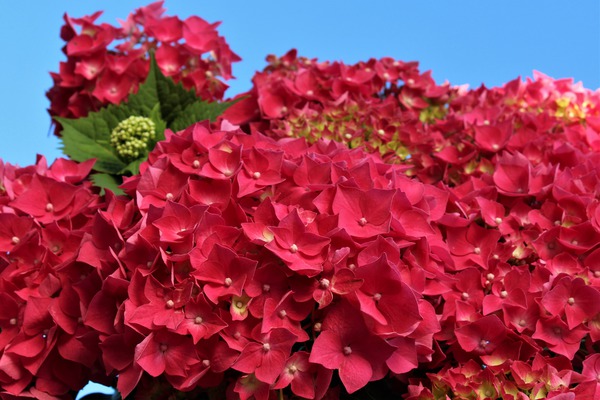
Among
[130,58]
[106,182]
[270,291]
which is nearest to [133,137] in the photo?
[106,182]

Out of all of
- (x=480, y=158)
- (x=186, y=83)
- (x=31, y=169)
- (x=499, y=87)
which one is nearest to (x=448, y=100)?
(x=499, y=87)

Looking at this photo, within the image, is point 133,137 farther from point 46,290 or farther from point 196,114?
point 46,290

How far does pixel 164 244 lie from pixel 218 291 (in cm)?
12

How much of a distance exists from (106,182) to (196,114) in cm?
30

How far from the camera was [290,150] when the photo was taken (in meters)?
1.43

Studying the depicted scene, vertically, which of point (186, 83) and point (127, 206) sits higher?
point (186, 83)

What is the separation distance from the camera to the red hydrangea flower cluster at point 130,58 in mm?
2055

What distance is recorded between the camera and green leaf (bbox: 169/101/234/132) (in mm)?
1818

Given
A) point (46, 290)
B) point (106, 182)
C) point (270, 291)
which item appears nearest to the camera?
point (270, 291)

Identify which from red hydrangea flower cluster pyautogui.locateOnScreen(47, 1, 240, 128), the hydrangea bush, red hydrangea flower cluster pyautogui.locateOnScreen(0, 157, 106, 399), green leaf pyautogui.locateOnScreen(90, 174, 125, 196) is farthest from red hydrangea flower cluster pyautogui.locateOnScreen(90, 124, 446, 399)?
red hydrangea flower cluster pyautogui.locateOnScreen(47, 1, 240, 128)

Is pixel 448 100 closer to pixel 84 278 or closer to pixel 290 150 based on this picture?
pixel 290 150

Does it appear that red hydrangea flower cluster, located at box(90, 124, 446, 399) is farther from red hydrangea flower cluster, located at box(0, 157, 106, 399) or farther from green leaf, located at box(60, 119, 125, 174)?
green leaf, located at box(60, 119, 125, 174)

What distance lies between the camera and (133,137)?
1.70 meters

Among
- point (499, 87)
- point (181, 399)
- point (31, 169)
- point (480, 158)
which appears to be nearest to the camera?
point (181, 399)
